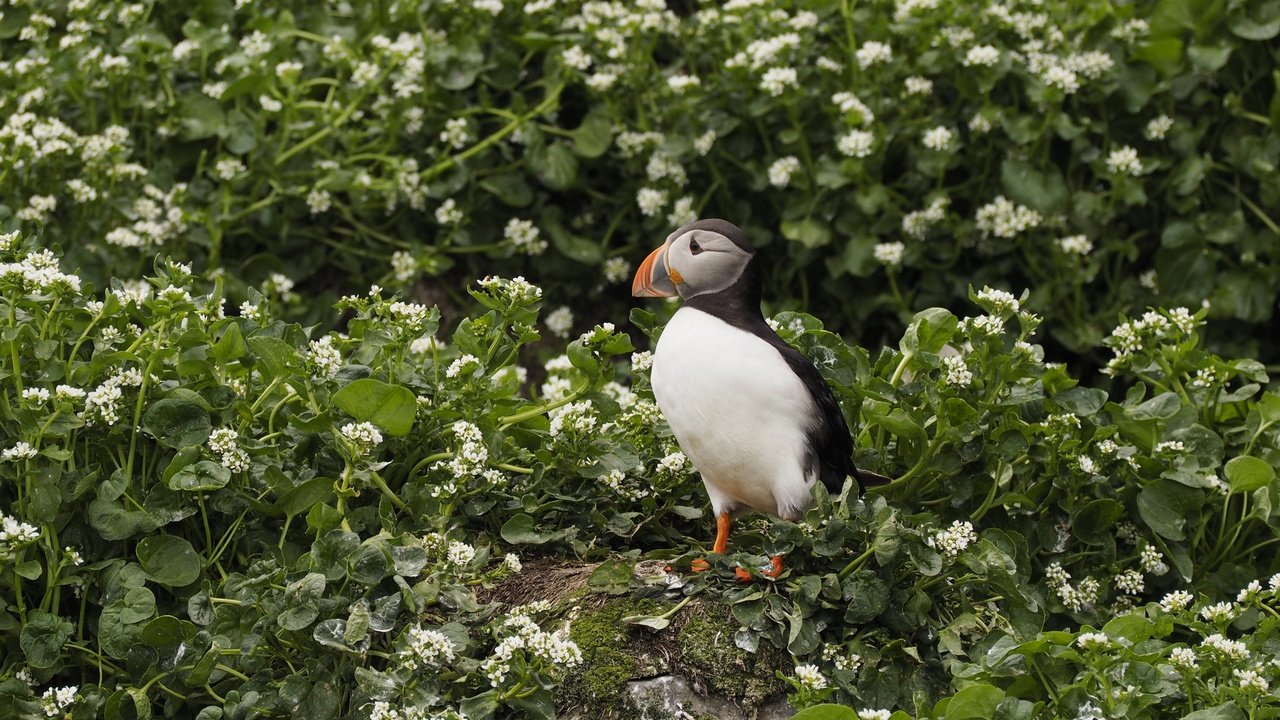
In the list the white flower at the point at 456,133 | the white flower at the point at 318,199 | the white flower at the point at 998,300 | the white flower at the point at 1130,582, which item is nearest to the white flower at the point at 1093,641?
the white flower at the point at 1130,582

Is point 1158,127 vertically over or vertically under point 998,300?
under

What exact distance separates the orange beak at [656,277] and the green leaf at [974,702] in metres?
1.19

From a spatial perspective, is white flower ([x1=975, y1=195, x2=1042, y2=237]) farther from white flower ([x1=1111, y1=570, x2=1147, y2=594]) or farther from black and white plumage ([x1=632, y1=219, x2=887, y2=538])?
black and white plumage ([x1=632, y1=219, x2=887, y2=538])

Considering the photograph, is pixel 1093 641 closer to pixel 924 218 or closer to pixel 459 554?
pixel 459 554

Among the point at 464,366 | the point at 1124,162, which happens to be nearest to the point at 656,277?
the point at 464,366

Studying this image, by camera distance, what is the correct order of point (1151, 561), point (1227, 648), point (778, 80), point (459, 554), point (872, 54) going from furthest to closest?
point (872, 54) < point (778, 80) < point (1151, 561) < point (459, 554) < point (1227, 648)

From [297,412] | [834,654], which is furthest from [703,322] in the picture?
[297,412]

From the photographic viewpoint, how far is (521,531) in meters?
3.82

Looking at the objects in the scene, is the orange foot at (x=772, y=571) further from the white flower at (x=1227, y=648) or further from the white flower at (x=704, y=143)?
the white flower at (x=704, y=143)

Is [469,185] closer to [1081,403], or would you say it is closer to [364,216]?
[364,216]

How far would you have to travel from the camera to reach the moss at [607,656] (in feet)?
11.5

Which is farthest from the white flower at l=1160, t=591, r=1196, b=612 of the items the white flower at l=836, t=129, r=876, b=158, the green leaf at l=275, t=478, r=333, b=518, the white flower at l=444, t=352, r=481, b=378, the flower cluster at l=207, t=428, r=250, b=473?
the white flower at l=836, t=129, r=876, b=158

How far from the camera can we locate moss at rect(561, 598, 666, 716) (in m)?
3.49

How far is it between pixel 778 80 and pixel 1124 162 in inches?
53.8
